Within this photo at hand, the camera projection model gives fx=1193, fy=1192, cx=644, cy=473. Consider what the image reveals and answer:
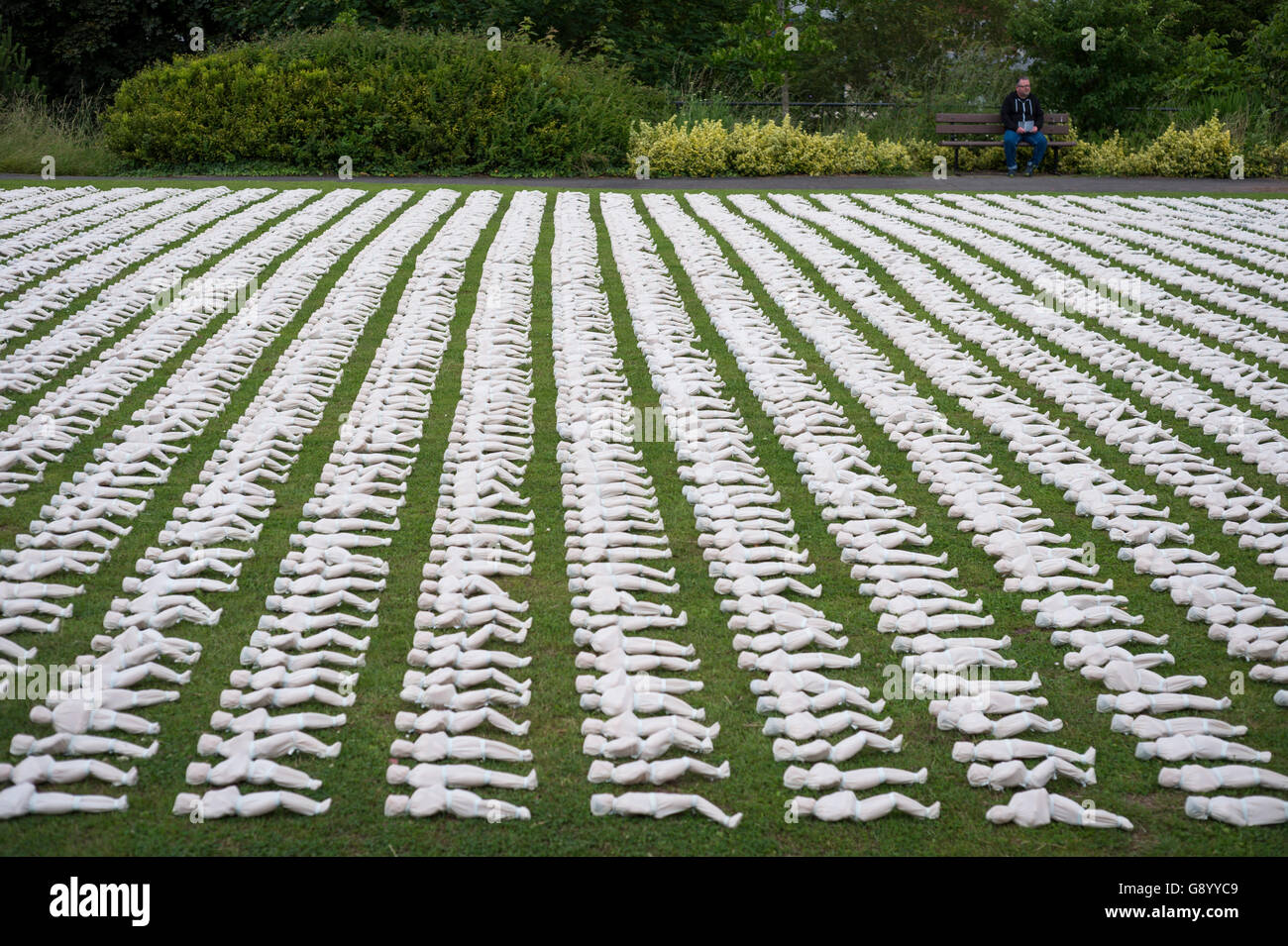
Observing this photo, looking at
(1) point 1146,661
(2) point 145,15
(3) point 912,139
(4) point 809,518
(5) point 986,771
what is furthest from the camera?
(2) point 145,15

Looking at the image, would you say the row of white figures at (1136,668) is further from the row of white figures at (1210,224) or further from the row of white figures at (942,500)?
the row of white figures at (1210,224)

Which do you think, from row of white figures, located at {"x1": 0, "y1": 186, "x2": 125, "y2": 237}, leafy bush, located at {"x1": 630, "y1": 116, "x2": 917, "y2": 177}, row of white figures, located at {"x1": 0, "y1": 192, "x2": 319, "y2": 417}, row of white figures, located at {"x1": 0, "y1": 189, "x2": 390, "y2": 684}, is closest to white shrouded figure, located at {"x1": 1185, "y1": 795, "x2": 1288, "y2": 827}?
row of white figures, located at {"x1": 0, "y1": 189, "x2": 390, "y2": 684}

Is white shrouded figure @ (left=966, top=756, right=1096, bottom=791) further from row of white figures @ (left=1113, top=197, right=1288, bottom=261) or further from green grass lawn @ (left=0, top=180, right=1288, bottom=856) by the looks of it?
row of white figures @ (left=1113, top=197, right=1288, bottom=261)

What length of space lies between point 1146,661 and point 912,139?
703 inches

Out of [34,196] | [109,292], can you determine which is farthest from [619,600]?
[34,196]

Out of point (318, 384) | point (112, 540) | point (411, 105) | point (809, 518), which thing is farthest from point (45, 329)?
point (411, 105)

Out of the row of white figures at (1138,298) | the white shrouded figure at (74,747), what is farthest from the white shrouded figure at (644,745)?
the row of white figures at (1138,298)

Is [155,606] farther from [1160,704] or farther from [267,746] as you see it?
[1160,704]

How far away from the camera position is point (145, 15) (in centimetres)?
2967

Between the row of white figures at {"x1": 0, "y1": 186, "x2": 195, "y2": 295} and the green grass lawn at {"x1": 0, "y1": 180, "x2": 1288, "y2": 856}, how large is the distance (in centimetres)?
444

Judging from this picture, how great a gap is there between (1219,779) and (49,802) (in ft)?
12.6

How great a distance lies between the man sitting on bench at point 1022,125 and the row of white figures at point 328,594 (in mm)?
13172

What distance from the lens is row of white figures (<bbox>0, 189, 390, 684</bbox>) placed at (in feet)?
16.4

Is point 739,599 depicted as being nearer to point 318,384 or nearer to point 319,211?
point 318,384
